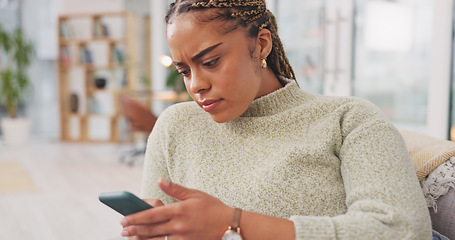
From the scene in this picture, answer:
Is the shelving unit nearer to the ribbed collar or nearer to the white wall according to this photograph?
the white wall

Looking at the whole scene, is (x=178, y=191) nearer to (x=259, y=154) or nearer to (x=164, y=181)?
(x=164, y=181)

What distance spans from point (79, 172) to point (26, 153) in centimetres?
177

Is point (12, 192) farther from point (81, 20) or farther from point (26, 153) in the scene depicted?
point (81, 20)

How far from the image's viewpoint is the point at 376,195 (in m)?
0.76

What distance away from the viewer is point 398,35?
10.2 feet

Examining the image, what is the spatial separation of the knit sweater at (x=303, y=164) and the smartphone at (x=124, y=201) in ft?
0.81

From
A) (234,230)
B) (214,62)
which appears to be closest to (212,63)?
(214,62)

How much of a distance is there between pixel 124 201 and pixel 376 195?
439 mm

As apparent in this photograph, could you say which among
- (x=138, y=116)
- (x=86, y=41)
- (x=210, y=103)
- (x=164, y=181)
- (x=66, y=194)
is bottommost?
(x=66, y=194)

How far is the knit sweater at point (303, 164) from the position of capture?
744 millimetres

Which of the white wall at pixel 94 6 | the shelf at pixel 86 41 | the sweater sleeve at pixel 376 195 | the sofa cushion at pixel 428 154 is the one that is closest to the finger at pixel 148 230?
the sweater sleeve at pixel 376 195

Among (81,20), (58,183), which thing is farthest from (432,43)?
(81,20)

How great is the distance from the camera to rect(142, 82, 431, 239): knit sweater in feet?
2.44

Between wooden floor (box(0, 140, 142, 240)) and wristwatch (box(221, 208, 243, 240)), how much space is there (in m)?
1.60
